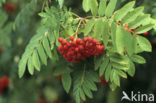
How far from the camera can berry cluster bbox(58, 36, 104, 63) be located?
195 centimetres

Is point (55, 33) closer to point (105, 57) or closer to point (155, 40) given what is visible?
point (105, 57)

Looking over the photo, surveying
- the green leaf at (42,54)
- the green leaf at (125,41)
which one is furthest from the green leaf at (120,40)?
the green leaf at (42,54)

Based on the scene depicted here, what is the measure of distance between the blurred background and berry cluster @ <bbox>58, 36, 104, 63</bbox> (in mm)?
639

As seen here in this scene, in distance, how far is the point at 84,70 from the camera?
2.22 meters

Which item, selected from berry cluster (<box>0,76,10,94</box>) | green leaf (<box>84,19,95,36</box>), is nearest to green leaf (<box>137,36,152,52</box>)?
green leaf (<box>84,19,95,36</box>)

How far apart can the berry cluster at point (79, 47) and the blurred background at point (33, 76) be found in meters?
0.64

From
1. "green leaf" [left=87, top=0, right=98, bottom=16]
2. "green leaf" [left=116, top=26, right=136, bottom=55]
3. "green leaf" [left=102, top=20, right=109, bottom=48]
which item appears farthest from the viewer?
"green leaf" [left=87, top=0, right=98, bottom=16]

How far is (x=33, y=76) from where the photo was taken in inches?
118

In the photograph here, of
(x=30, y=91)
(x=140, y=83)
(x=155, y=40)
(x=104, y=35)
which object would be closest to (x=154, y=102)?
(x=155, y=40)

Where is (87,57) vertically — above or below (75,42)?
below

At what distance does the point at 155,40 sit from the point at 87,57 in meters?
1.05

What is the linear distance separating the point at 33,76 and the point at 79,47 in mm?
1157

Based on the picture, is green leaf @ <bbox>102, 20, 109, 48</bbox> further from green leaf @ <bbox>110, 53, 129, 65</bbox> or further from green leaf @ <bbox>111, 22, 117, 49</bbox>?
green leaf @ <bbox>110, 53, 129, 65</bbox>

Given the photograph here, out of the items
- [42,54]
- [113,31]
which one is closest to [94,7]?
[113,31]
